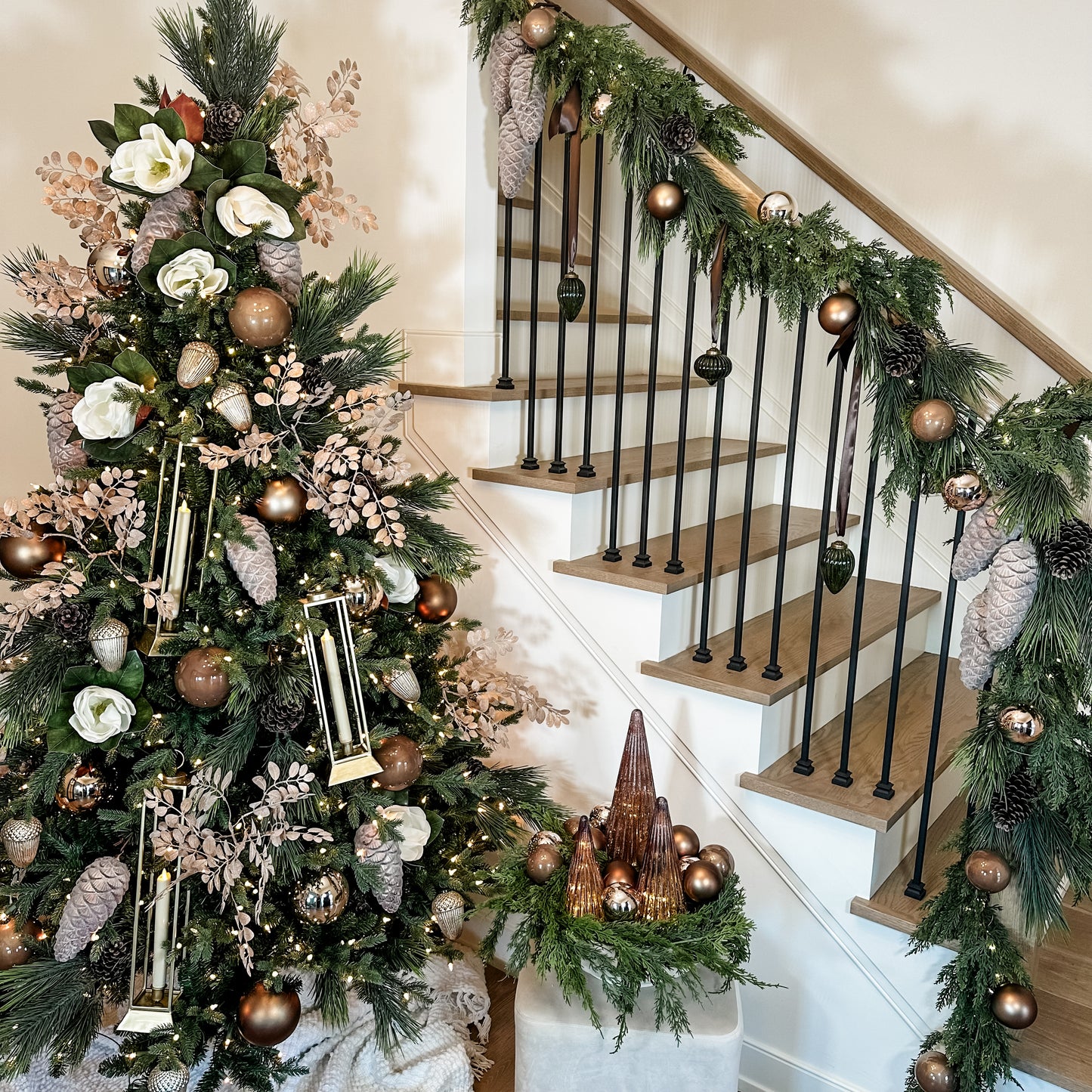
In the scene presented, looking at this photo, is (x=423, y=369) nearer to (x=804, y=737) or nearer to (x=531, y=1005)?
(x=804, y=737)

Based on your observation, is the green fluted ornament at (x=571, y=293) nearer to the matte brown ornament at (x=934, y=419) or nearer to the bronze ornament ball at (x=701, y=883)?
the matte brown ornament at (x=934, y=419)

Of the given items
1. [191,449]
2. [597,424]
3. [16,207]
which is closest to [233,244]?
[191,449]

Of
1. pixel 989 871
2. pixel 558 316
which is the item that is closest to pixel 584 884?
pixel 989 871

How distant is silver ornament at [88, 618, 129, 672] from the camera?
1218mm

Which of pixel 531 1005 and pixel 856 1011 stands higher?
pixel 531 1005

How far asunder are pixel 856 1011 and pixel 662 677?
0.66 meters

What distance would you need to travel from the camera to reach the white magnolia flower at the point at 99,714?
1.21m

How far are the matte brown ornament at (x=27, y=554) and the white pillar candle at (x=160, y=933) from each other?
1.48 ft

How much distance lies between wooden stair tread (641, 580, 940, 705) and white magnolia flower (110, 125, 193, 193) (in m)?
1.13

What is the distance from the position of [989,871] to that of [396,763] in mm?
Result: 872

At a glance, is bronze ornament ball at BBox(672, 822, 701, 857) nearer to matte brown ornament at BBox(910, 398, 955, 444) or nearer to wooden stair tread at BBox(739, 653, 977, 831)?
wooden stair tread at BBox(739, 653, 977, 831)

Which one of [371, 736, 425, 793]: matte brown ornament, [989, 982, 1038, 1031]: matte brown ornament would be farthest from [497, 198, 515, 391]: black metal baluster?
[989, 982, 1038, 1031]: matte brown ornament

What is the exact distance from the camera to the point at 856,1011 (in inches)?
62.9

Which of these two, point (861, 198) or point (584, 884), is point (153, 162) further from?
point (861, 198)
